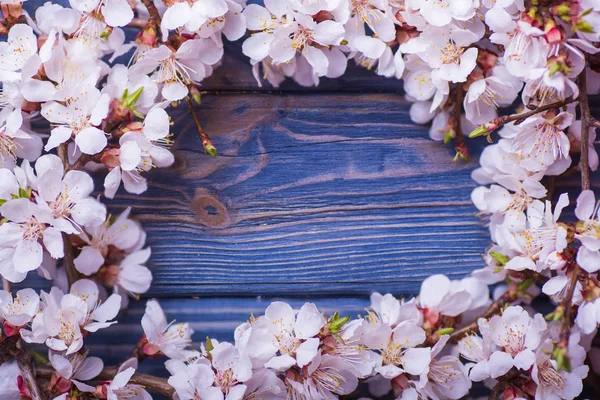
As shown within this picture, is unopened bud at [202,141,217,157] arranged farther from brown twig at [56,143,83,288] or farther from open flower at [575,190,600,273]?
open flower at [575,190,600,273]

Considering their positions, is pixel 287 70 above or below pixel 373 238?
above

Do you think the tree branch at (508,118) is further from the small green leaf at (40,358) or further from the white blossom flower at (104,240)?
the small green leaf at (40,358)

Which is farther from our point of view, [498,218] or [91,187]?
[498,218]

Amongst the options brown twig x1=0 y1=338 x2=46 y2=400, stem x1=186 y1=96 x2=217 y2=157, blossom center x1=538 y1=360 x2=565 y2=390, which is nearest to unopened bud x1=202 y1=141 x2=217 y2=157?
stem x1=186 y1=96 x2=217 y2=157

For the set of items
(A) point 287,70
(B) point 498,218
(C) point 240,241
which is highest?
(A) point 287,70

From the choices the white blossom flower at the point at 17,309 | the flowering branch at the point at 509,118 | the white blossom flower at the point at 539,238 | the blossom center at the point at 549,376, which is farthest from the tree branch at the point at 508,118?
the white blossom flower at the point at 17,309

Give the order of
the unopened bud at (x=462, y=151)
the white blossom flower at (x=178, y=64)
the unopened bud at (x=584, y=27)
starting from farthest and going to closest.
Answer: the unopened bud at (x=462, y=151) < the white blossom flower at (x=178, y=64) < the unopened bud at (x=584, y=27)

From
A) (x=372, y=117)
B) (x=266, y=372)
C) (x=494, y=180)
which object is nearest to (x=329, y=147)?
(x=372, y=117)

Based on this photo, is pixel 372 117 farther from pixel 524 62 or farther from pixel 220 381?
pixel 220 381
